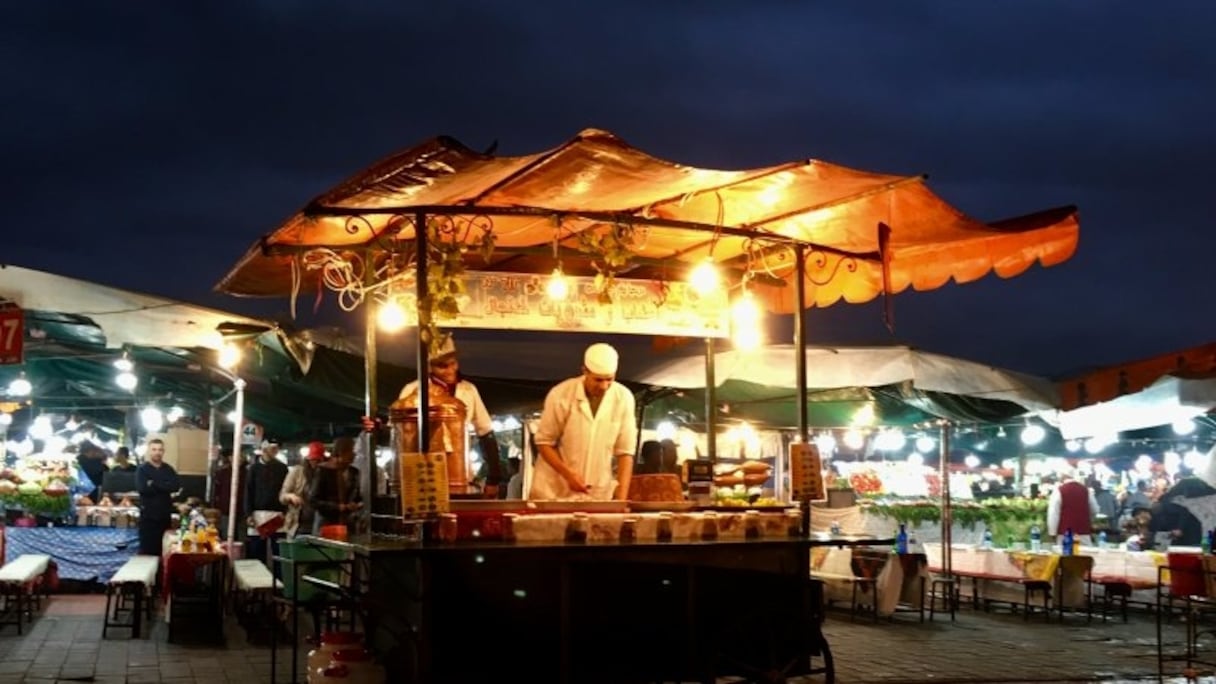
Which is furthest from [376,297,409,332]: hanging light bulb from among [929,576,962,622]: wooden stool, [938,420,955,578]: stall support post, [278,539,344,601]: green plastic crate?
[938,420,955,578]: stall support post

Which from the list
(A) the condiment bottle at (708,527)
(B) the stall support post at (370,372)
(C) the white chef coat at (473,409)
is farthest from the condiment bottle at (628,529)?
(C) the white chef coat at (473,409)

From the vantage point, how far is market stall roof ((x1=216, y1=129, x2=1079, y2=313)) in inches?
306

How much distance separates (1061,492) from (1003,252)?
921cm

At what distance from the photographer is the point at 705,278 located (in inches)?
408

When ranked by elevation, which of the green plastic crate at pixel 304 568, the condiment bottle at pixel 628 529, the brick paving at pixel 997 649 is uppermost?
the condiment bottle at pixel 628 529

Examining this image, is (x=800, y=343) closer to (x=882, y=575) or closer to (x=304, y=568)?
(x=304, y=568)

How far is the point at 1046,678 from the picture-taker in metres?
10.9

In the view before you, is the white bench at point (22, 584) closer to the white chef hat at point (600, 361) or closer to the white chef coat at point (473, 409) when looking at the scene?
the white chef coat at point (473, 409)

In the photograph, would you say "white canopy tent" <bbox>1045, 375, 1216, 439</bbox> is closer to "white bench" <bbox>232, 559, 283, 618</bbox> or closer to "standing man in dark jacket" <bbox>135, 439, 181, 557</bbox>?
"white bench" <bbox>232, 559, 283, 618</bbox>

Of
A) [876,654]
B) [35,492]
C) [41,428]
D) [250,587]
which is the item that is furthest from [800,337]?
[41,428]

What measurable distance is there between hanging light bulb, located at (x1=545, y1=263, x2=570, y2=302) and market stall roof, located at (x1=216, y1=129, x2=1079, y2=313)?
458 mm

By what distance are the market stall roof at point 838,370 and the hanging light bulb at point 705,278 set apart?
13.5 ft

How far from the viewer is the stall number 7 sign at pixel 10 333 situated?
12.4 m

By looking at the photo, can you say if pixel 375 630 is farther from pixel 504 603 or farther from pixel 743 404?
pixel 743 404
